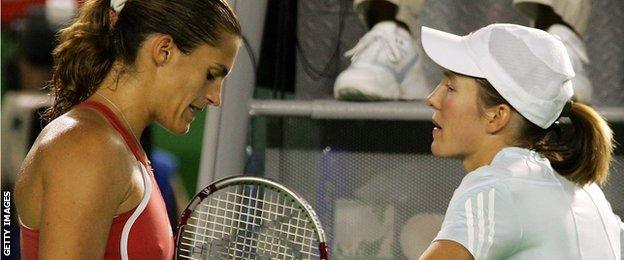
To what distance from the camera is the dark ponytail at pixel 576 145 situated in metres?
2.18

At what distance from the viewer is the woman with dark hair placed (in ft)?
6.09

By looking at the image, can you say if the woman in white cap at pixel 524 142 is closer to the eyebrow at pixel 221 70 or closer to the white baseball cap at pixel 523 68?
the white baseball cap at pixel 523 68

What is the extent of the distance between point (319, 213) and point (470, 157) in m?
1.11

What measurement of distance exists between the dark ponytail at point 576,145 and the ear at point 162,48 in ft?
1.67

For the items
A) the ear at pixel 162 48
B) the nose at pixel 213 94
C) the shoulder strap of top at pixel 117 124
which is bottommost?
the shoulder strap of top at pixel 117 124

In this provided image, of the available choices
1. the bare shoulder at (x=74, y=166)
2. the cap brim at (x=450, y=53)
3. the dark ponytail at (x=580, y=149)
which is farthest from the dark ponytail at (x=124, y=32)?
the dark ponytail at (x=580, y=149)

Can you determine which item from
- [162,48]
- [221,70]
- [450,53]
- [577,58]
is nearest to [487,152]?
[450,53]

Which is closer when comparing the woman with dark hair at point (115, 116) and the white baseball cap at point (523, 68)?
the woman with dark hair at point (115, 116)

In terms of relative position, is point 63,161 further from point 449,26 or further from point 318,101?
point 449,26

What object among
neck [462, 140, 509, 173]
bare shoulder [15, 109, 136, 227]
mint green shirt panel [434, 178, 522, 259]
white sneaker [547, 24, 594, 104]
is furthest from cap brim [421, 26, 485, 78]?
white sneaker [547, 24, 594, 104]

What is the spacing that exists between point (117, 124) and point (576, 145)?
750 mm

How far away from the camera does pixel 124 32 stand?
6.72 feet

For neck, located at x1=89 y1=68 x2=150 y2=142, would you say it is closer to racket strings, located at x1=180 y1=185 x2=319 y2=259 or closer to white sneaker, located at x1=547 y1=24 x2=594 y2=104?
racket strings, located at x1=180 y1=185 x2=319 y2=259

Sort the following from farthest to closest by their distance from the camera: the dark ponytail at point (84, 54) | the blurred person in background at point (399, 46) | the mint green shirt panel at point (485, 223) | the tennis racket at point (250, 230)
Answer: the blurred person in background at point (399, 46) → the tennis racket at point (250, 230) → the dark ponytail at point (84, 54) → the mint green shirt panel at point (485, 223)
